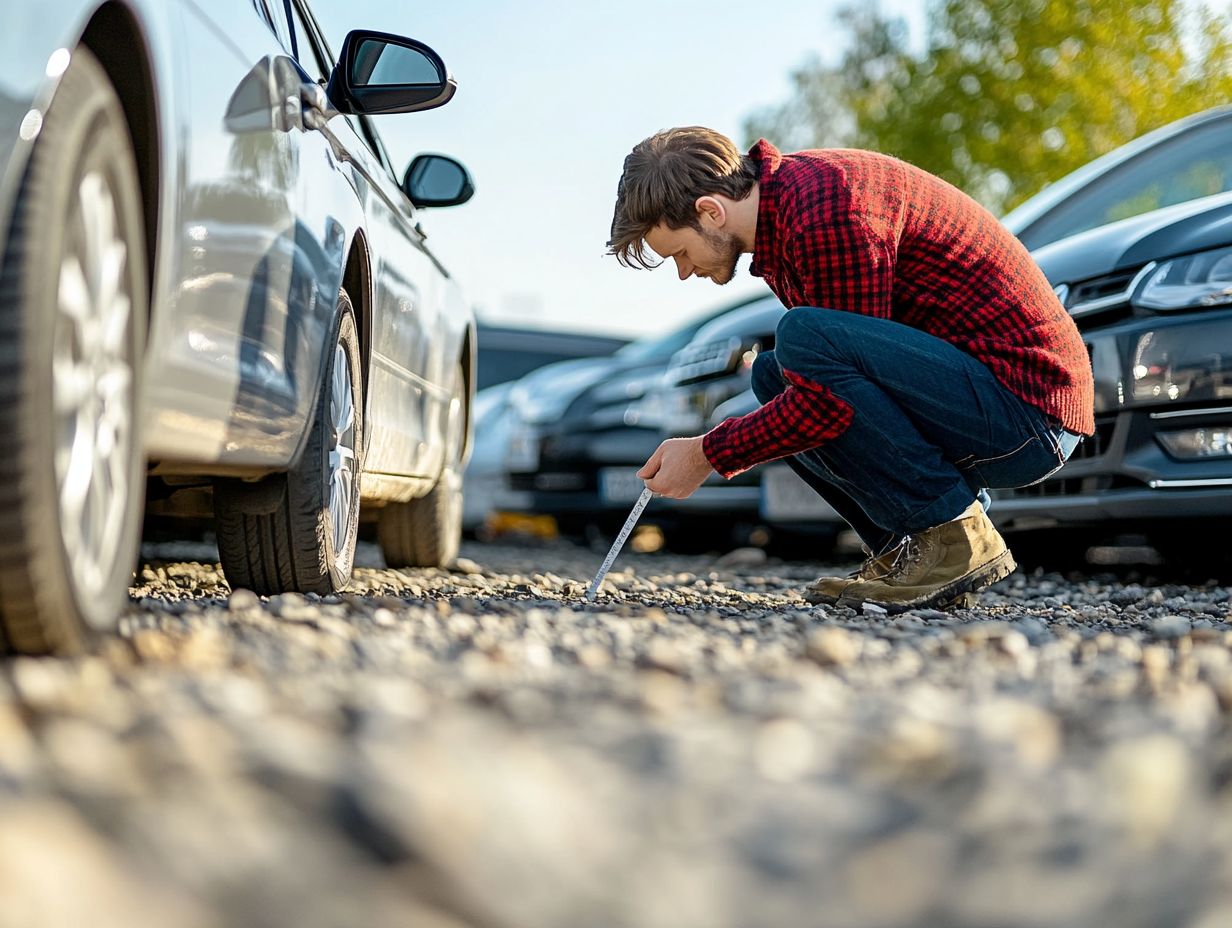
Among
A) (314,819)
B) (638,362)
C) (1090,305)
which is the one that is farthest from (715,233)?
(638,362)

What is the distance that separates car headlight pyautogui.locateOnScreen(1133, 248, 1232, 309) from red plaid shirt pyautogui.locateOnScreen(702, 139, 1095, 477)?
89 cm

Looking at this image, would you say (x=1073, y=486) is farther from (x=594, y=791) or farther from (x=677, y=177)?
(x=594, y=791)

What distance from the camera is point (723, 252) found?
3258 mm

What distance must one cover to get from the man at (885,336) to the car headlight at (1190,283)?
85 cm

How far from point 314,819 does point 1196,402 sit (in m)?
3.51

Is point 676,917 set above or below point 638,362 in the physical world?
below

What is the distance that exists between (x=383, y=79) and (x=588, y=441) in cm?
474

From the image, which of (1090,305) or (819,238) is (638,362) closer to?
(1090,305)

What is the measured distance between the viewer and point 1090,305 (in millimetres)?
4293

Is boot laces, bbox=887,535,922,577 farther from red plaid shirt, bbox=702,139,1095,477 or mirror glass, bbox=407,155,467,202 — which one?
mirror glass, bbox=407,155,467,202

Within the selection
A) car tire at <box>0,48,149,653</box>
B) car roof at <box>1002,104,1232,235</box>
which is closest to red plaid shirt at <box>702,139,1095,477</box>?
car tire at <box>0,48,149,653</box>

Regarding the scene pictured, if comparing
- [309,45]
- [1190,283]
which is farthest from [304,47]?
[1190,283]

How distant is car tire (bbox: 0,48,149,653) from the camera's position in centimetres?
157

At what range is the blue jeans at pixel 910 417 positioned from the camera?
318 centimetres
